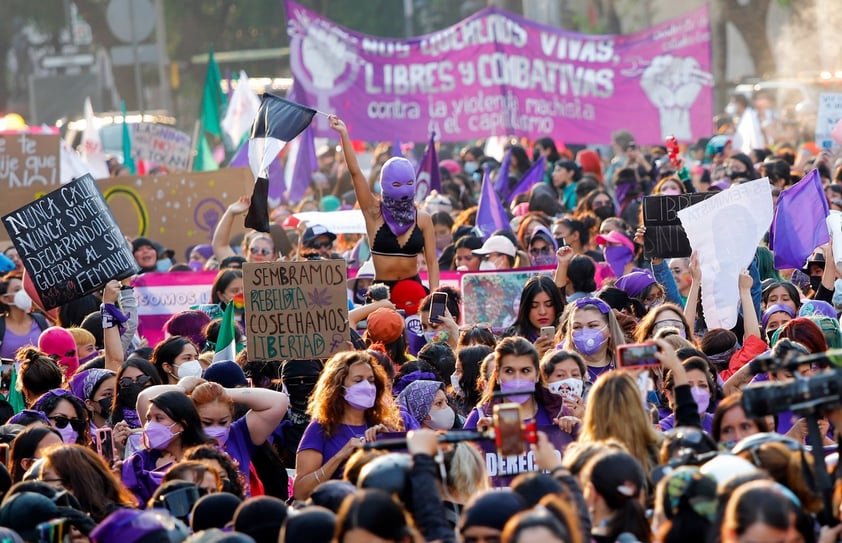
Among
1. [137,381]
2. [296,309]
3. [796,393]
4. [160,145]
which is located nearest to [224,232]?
[296,309]

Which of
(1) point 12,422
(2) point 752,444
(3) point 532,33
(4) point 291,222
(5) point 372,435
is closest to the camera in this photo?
(2) point 752,444

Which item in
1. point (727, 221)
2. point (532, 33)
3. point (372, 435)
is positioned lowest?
point (372, 435)

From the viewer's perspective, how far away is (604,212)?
520 inches

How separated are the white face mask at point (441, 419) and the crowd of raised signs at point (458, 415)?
0.02m

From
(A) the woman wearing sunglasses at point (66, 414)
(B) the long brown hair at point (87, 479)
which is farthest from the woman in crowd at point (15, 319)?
(B) the long brown hair at point (87, 479)

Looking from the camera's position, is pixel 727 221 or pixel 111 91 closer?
pixel 727 221

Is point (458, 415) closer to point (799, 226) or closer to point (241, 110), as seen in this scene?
point (799, 226)

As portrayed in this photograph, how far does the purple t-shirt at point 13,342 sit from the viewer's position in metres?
10.3

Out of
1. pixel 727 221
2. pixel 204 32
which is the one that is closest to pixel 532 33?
pixel 727 221

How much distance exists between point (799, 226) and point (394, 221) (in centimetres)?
249

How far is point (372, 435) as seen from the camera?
6.76 m

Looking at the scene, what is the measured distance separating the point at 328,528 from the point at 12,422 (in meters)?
2.76

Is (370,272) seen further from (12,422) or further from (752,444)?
(752,444)

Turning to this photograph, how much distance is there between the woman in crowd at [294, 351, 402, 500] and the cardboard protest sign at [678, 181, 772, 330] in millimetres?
2576
